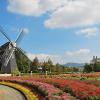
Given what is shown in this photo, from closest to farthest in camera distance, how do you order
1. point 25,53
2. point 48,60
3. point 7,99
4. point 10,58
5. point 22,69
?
1. point 7,99
2. point 10,58
3. point 25,53
4. point 22,69
5. point 48,60

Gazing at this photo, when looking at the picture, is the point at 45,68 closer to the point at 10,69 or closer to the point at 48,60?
the point at 48,60

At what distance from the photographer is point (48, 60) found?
12519 cm

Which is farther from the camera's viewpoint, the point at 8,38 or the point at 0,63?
the point at 8,38

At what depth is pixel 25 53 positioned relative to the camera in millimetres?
84500

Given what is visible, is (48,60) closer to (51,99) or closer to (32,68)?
(32,68)

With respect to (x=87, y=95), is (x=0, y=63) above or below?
above

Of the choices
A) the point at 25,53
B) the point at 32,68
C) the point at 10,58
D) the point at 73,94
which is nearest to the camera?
the point at 73,94

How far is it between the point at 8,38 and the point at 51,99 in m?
65.0

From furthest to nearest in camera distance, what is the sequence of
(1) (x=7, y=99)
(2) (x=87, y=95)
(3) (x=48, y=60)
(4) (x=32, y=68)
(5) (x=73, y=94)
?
(3) (x=48, y=60)
(4) (x=32, y=68)
(1) (x=7, y=99)
(5) (x=73, y=94)
(2) (x=87, y=95)

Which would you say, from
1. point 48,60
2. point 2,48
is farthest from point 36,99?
point 48,60

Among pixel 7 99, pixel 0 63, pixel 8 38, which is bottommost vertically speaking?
pixel 7 99

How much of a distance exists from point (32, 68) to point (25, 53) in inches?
1227

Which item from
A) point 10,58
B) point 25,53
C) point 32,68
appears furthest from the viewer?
point 32,68

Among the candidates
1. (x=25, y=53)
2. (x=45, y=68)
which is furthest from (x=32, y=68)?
(x=25, y=53)
